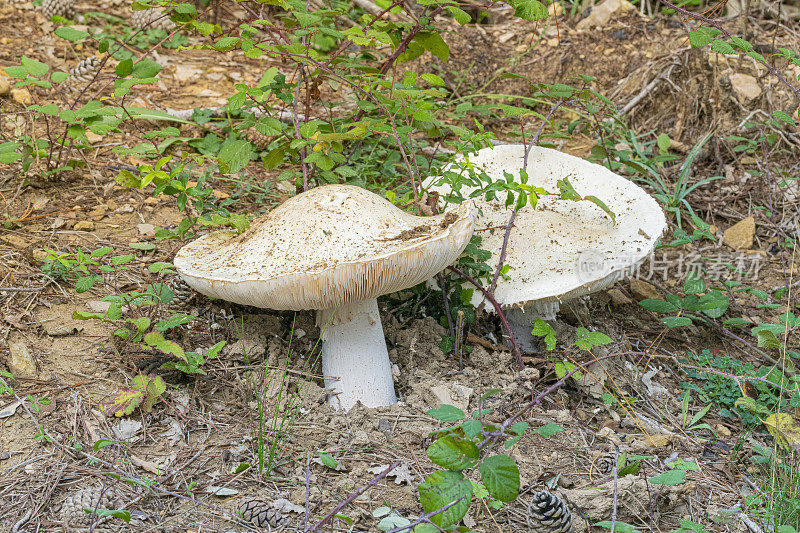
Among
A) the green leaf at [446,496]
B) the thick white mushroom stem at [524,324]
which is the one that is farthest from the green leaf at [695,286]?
the green leaf at [446,496]

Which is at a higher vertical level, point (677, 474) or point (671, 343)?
point (677, 474)

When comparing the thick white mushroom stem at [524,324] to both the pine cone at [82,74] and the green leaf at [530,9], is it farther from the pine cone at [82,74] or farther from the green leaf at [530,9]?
the pine cone at [82,74]

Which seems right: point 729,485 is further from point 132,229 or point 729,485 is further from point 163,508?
point 132,229

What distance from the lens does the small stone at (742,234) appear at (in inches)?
167

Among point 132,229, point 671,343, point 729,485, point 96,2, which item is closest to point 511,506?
point 729,485

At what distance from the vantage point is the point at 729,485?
2496 millimetres

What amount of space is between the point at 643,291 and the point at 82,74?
397 cm

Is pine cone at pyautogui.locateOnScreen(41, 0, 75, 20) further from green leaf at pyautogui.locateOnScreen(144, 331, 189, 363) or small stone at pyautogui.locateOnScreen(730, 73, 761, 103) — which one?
small stone at pyautogui.locateOnScreen(730, 73, 761, 103)

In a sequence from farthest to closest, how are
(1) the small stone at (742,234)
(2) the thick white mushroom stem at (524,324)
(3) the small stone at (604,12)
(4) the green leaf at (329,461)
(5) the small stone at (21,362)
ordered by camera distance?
1. (3) the small stone at (604,12)
2. (1) the small stone at (742,234)
3. (2) the thick white mushroom stem at (524,324)
4. (5) the small stone at (21,362)
5. (4) the green leaf at (329,461)

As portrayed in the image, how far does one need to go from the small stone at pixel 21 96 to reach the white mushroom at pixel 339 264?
8.09 feet

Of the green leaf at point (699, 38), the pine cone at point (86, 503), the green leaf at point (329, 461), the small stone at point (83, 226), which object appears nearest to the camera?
the pine cone at point (86, 503)

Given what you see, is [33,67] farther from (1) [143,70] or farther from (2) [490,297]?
(2) [490,297]

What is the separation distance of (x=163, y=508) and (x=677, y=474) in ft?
5.26

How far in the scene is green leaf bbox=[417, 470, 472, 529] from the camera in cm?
164
